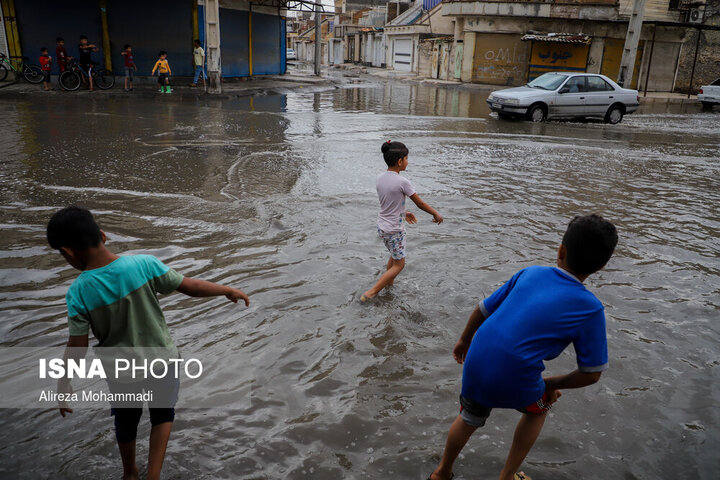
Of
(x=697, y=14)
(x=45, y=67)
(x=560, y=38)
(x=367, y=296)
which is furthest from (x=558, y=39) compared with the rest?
(x=367, y=296)

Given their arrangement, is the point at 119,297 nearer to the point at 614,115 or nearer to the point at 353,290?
the point at 353,290

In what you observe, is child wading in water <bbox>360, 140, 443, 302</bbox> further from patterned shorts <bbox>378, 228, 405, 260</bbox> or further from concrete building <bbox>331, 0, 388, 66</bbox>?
concrete building <bbox>331, 0, 388, 66</bbox>

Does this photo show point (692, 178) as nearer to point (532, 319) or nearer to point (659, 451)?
point (659, 451)

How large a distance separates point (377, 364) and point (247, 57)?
27.0 meters

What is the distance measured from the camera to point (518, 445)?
2477 mm

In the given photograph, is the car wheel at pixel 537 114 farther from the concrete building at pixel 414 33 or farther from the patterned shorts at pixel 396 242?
the concrete building at pixel 414 33

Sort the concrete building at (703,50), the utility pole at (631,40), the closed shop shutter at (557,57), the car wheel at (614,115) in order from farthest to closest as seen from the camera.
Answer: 1. the closed shop shutter at (557,57)
2. the concrete building at (703,50)
3. the utility pole at (631,40)
4. the car wheel at (614,115)

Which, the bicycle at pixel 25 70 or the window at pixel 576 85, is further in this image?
the bicycle at pixel 25 70

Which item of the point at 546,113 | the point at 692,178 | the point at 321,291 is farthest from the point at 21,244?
the point at 546,113

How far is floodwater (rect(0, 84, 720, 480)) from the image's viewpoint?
2.91 metres

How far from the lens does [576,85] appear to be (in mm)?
16469

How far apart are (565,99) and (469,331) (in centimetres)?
1548

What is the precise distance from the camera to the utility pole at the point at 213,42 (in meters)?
19.3

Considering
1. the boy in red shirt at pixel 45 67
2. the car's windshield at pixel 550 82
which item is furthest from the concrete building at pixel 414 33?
the boy in red shirt at pixel 45 67
